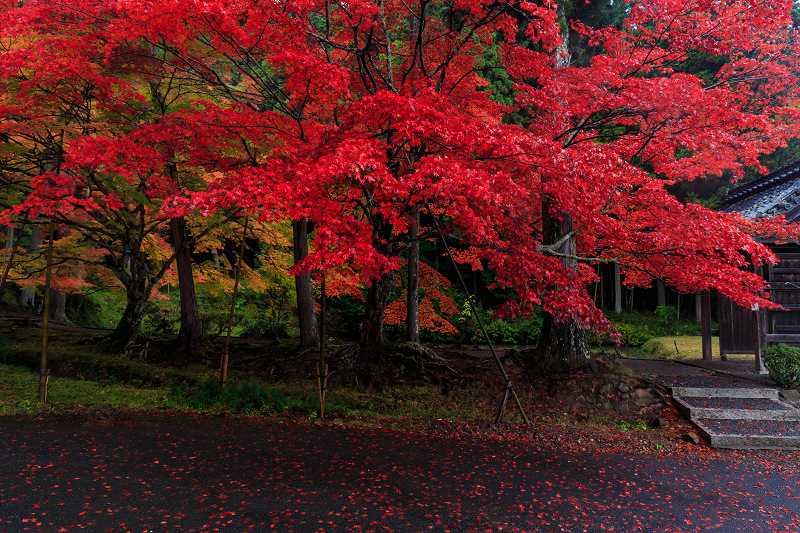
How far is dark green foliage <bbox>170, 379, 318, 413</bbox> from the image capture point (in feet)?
26.1

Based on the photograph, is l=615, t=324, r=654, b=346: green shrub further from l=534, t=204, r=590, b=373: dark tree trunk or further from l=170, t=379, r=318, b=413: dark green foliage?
l=170, t=379, r=318, b=413: dark green foliage

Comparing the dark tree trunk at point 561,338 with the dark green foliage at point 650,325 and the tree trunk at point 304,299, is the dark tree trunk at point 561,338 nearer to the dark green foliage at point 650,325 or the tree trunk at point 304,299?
the tree trunk at point 304,299

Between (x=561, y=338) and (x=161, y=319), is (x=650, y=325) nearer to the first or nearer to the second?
(x=561, y=338)

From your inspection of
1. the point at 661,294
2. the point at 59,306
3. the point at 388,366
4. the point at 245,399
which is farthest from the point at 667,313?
the point at 59,306

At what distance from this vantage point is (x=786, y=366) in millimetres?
8484

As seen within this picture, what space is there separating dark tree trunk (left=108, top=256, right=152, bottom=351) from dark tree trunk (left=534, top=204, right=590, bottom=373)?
9.18m

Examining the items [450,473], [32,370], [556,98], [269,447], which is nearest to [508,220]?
[556,98]

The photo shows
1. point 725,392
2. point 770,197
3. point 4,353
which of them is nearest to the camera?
point 725,392

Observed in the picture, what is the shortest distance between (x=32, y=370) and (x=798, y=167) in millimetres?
18737

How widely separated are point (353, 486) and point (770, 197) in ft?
37.1

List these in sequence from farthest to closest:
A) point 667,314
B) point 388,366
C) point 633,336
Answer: point 667,314
point 633,336
point 388,366

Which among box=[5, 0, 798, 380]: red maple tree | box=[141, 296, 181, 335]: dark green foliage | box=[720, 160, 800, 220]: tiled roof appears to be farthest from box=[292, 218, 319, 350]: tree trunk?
box=[720, 160, 800, 220]: tiled roof

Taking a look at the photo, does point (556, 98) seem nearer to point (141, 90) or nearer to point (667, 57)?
point (667, 57)

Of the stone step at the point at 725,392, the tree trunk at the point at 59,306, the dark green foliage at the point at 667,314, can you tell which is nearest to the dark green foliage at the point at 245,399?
the stone step at the point at 725,392
